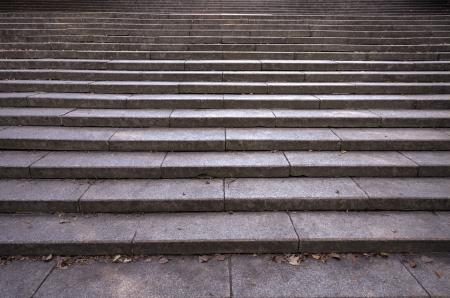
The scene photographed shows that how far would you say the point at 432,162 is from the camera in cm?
402

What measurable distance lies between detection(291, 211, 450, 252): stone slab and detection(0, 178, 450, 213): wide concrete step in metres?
0.14

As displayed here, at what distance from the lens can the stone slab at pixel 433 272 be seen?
2.65m

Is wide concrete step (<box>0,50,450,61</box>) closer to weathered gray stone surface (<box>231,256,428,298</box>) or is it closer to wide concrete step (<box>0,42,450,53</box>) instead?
wide concrete step (<box>0,42,450,53</box>)

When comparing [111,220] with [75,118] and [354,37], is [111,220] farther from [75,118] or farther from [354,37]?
[354,37]

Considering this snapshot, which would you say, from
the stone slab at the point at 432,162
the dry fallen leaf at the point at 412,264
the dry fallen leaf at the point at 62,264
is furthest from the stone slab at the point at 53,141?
the stone slab at the point at 432,162

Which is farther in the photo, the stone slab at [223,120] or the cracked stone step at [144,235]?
the stone slab at [223,120]

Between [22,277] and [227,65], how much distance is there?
5267 mm

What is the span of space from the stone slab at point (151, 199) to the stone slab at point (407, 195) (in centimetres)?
196

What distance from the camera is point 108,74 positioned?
6.11 meters

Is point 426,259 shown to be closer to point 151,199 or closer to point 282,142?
point 282,142

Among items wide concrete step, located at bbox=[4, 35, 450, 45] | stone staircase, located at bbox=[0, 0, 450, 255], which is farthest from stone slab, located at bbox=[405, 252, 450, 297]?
wide concrete step, located at bbox=[4, 35, 450, 45]

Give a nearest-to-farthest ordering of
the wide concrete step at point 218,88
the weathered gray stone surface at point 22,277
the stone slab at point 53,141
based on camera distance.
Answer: the weathered gray stone surface at point 22,277 → the stone slab at point 53,141 → the wide concrete step at point 218,88

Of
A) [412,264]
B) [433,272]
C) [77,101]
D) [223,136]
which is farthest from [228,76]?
[433,272]

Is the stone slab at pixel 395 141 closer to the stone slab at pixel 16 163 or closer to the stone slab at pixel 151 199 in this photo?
the stone slab at pixel 151 199
